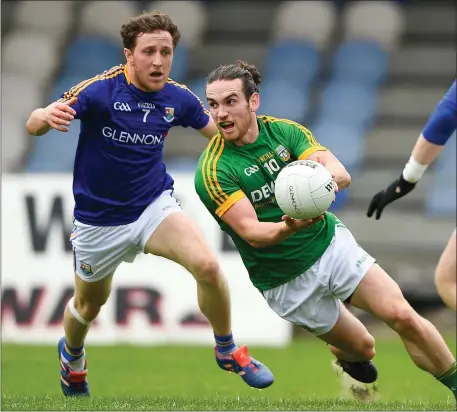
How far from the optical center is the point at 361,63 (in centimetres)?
1906

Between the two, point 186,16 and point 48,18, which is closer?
point 186,16

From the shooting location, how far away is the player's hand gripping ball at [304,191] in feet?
20.8

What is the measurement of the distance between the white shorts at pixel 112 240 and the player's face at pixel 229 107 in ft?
3.31

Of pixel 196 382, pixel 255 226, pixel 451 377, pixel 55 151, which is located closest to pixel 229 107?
pixel 255 226

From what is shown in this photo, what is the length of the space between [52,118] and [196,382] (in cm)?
393

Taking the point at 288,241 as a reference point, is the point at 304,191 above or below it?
above

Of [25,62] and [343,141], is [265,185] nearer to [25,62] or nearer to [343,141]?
[343,141]

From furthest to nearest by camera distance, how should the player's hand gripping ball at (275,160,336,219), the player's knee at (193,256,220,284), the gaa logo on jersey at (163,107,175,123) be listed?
the gaa logo on jersey at (163,107,175,123) → the player's knee at (193,256,220,284) → the player's hand gripping ball at (275,160,336,219)

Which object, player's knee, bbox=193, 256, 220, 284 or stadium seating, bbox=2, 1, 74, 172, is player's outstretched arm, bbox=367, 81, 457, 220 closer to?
player's knee, bbox=193, 256, 220, 284

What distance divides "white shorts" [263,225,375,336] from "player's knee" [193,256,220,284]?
1.28 feet

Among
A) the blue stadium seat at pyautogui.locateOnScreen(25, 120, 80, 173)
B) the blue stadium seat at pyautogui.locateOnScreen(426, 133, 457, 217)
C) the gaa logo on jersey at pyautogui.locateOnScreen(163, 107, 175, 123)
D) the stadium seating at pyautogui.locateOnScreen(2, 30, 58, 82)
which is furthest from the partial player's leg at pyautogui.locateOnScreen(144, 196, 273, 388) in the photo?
the stadium seating at pyautogui.locateOnScreen(2, 30, 58, 82)

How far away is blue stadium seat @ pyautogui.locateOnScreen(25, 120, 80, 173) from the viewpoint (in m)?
16.3

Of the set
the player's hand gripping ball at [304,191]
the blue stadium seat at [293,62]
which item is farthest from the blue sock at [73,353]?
the blue stadium seat at [293,62]

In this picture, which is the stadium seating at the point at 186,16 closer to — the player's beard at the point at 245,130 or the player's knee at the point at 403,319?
the player's beard at the point at 245,130
